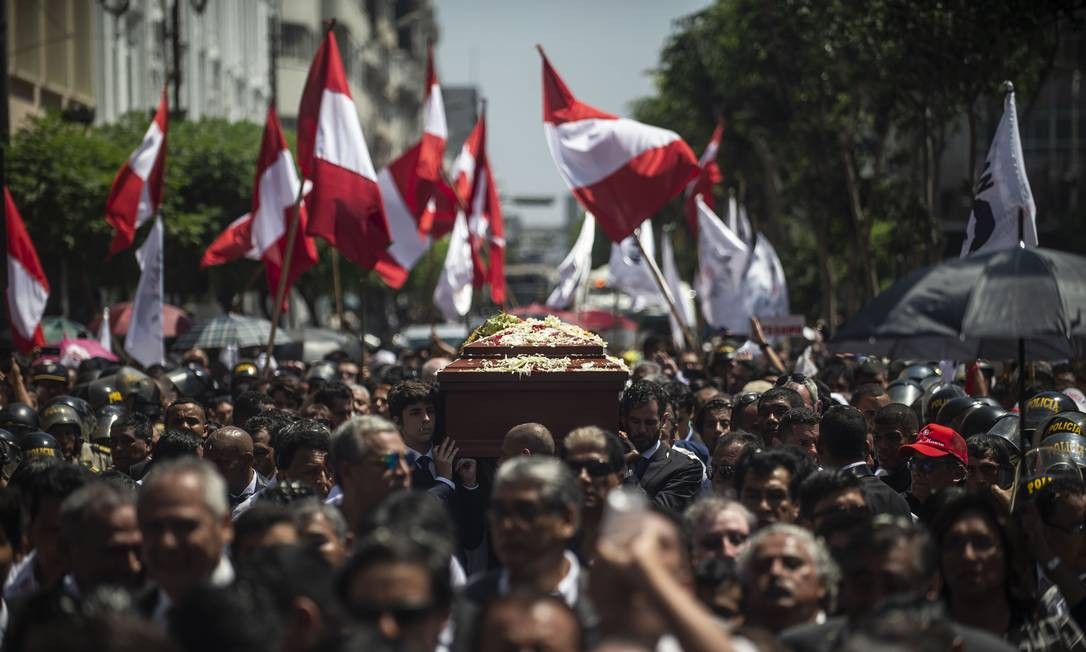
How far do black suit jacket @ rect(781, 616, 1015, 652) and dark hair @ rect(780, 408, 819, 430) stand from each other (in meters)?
3.93

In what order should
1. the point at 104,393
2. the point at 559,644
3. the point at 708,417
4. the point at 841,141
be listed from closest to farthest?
→ the point at 559,644 → the point at 708,417 → the point at 104,393 → the point at 841,141

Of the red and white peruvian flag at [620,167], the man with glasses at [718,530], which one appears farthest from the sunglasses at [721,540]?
the red and white peruvian flag at [620,167]

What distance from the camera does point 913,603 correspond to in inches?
195

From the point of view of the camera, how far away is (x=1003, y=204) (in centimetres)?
1169

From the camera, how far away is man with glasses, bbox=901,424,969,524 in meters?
8.48

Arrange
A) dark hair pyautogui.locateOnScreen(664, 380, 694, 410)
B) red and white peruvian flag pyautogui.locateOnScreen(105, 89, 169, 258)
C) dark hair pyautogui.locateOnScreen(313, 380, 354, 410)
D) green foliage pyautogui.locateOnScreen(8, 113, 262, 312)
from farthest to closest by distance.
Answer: green foliage pyautogui.locateOnScreen(8, 113, 262, 312) → red and white peruvian flag pyautogui.locateOnScreen(105, 89, 169, 258) → dark hair pyautogui.locateOnScreen(313, 380, 354, 410) → dark hair pyautogui.locateOnScreen(664, 380, 694, 410)

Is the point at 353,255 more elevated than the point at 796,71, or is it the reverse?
the point at 796,71

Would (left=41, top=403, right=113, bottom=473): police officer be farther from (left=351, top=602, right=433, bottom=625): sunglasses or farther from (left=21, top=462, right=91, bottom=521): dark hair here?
(left=351, top=602, right=433, bottom=625): sunglasses

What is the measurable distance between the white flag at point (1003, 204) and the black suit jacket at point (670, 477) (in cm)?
341

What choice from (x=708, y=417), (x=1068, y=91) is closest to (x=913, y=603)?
(x=708, y=417)

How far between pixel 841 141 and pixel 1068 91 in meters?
32.3

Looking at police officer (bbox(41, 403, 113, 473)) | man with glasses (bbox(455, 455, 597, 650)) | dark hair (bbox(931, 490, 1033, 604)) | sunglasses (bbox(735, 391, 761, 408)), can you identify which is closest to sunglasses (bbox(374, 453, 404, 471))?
man with glasses (bbox(455, 455, 597, 650))

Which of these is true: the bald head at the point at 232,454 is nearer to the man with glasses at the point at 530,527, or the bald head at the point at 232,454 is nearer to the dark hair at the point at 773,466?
the dark hair at the point at 773,466

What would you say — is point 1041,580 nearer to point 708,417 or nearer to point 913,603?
point 913,603
